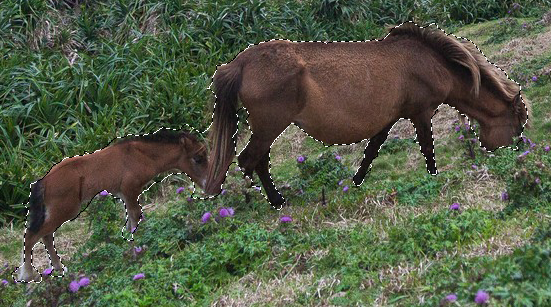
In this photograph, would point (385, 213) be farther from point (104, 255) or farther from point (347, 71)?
point (104, 255)

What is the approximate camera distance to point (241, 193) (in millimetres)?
6012

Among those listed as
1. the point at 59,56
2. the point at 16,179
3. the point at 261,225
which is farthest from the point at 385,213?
the point at 59,56

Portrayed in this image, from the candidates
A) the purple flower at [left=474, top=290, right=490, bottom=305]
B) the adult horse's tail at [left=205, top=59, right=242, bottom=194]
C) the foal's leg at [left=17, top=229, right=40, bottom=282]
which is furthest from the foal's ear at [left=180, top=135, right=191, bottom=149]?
the purple flower at [left=474, top=290, right=490, bottom=305]

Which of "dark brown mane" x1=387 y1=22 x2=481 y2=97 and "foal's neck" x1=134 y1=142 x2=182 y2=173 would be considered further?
"foal's neck" x1=134 y1=142 x2=182 y2=173

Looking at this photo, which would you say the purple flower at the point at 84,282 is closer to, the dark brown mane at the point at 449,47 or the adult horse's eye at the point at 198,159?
the adult horse's eye at the point at 198,159

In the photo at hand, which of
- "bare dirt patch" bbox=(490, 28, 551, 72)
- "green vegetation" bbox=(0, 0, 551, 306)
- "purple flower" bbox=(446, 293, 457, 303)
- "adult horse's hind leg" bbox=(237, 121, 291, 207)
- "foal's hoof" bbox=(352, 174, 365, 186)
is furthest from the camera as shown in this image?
"bare dirt patch" bbox=(490, 28, 551, 72)

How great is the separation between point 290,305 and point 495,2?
11431 millimetres

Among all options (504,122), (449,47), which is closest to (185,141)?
(449,47)

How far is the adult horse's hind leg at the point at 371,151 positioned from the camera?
22.0ft

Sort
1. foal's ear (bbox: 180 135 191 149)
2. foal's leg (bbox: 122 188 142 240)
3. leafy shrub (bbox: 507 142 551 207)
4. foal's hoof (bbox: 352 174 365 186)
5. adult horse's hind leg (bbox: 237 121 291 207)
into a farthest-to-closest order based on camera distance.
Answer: foal's hoof (bbox: 352 174 365 186), foal's ear (bbox: 180 135 191 149), foal's leg (bbox: 122 188 142 240), adult horse's hind leg (bbox: 237 121 291 207), leafy shrub (bbox: 507 142 551 207)

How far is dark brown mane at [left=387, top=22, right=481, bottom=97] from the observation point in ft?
20.7

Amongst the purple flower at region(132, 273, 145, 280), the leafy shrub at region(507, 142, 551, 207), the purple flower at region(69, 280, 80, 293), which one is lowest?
the purple flower at region(69, 280, 80, 293)

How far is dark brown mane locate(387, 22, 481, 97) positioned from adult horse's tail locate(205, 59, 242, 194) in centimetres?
166

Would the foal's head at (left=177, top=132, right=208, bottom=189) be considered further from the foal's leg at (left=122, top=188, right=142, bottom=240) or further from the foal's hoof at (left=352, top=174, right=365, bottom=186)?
the foal's hoof at (left=352, top=174, right=365, bottom=186)
